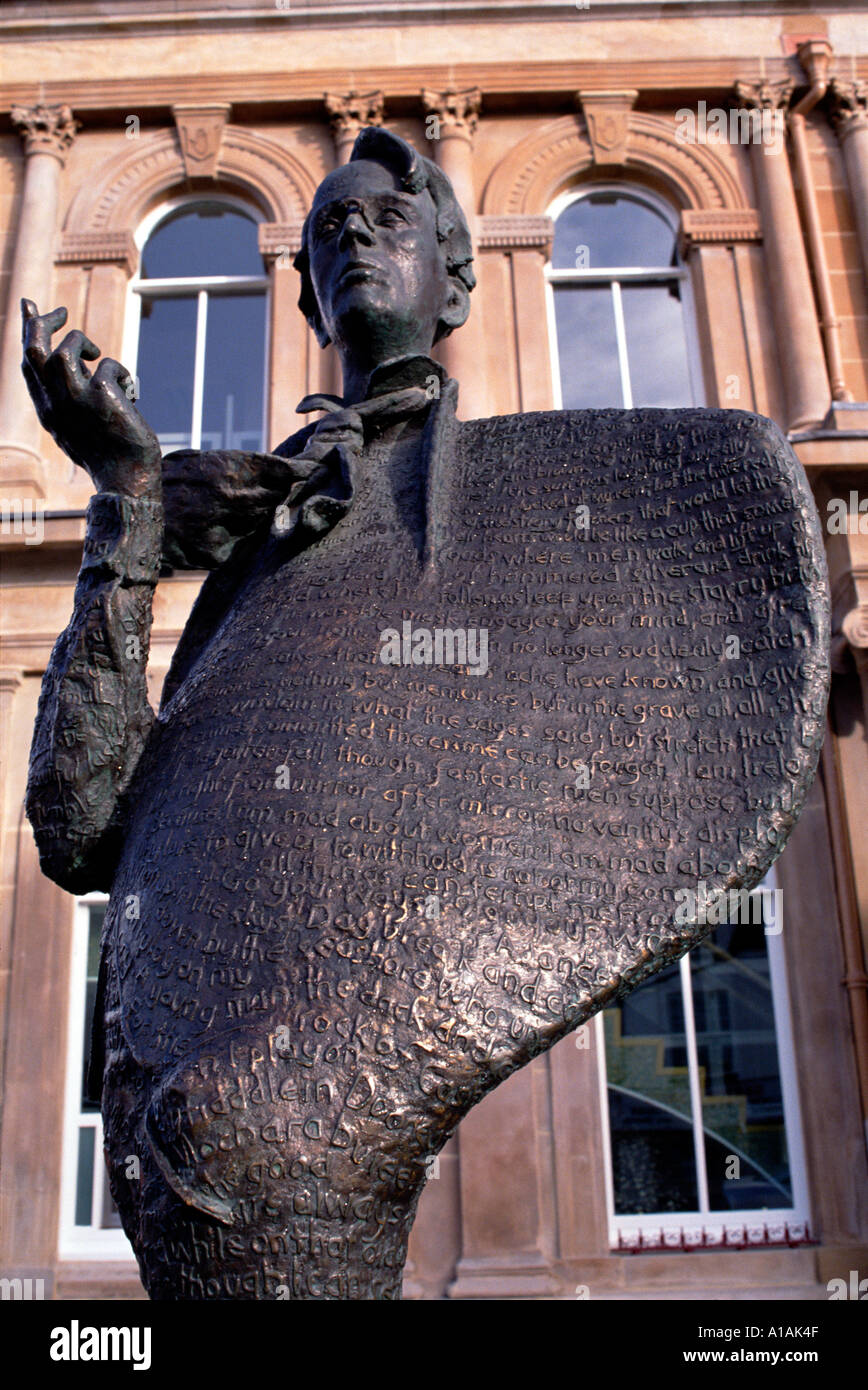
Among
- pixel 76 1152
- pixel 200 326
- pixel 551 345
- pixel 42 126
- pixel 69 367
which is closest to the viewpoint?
pixel 69 367

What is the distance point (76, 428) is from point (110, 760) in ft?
1.71

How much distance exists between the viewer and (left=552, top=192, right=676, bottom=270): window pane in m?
11.1

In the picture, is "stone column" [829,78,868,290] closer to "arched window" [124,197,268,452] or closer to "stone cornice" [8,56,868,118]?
"stone cornice" [8,56,868,118]

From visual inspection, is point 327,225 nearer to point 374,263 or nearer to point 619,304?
point 374,263

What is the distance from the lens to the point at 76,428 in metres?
1.93

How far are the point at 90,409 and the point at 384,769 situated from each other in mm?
724

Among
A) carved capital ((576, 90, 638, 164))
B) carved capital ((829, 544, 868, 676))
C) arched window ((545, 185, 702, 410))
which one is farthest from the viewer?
carved capital ((576, 90, 638, 164))

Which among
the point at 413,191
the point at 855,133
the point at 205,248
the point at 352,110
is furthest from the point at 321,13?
the point at 413,191

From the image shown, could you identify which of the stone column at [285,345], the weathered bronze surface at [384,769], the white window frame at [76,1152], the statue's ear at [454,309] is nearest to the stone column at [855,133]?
the stone column at [285,345]

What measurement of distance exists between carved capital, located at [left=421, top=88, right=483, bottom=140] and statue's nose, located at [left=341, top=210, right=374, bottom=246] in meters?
9.11

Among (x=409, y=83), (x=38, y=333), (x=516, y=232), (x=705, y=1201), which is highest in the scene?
(x=409, y=83)

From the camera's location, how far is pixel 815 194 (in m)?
10.6

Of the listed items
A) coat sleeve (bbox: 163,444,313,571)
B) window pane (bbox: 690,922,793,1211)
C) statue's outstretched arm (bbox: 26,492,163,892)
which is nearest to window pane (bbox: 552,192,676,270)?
window pane (bbox: 690,922,793,1211)
